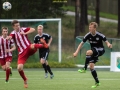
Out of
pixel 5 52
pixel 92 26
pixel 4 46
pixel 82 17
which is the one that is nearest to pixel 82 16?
pixel 82 17

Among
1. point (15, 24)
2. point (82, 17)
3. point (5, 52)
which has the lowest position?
point (82, 17)

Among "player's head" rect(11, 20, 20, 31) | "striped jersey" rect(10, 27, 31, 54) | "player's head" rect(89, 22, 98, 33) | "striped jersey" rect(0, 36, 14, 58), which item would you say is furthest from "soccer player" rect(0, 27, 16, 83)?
"player's head" rect(89, 22, 98, 33)

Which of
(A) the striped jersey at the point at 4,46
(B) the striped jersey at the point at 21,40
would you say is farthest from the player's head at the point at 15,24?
(A) the striped jersey at the point at 4,46

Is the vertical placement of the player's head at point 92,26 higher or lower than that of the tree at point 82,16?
higher

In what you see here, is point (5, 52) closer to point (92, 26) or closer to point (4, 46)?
point (4, 46)

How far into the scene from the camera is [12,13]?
50.5 metres

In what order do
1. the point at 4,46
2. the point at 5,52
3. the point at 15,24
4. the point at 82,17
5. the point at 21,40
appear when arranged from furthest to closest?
the point at 82,17
the point at 4,46
the point at 5,52
the point at 21,40
the point at 15,24

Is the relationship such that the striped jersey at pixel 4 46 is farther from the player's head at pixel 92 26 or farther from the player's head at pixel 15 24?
the player's head at pixel 92 26

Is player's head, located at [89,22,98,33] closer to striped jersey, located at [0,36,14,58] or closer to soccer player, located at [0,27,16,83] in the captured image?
soccer player, located at [0,27,16,83]

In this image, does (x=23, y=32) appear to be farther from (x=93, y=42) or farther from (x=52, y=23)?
(x=52, y=23)

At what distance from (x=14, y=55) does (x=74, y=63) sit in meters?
3.75

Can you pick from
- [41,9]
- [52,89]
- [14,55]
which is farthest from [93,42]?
[41,9]

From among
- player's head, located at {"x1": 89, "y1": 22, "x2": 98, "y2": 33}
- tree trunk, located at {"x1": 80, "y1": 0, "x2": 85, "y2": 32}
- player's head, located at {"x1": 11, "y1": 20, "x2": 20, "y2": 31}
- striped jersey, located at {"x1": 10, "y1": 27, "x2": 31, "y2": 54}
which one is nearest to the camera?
player's head, located at {"x1": 11, "y1": 20, "x2": 20, "y2": 31}

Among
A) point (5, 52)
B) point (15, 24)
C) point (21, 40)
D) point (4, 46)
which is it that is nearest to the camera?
point (15, 24)
